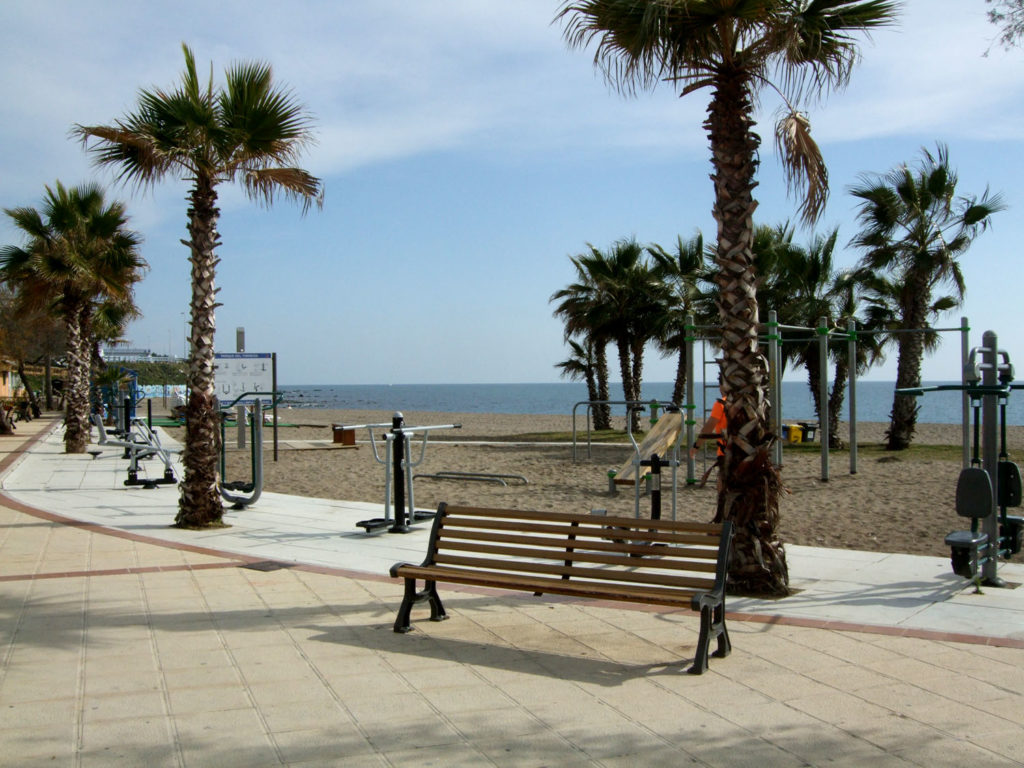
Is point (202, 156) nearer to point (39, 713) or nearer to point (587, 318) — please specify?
point (39, 713)

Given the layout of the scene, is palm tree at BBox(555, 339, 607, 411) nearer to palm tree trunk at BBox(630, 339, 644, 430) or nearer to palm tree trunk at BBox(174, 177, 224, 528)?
palm tree trunk at BBox(630, 339, 644, 430)

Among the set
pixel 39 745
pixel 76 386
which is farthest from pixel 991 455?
pixel 76 386

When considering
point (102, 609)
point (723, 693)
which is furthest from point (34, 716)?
point (723, 693)

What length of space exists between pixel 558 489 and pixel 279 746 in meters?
9.65

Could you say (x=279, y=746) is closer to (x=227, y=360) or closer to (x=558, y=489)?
(x=558, y=489)

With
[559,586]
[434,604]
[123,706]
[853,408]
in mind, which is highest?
[853,408]

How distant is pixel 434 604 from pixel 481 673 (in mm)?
1106

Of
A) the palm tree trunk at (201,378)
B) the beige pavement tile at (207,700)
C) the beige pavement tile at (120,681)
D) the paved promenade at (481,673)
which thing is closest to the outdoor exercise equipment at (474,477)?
the palm tree trunk at (201,378)

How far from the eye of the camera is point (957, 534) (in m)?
6.67

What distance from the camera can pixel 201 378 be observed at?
9500mm

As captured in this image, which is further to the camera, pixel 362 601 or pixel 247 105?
pixel 247 105

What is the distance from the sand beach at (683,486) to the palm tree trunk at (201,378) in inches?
112

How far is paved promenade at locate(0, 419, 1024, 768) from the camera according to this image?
370 centimetres

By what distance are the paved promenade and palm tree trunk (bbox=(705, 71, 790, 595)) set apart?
1.17ft
